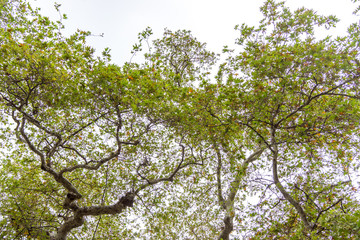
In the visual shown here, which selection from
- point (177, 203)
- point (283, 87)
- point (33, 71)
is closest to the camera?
point (283, 87)

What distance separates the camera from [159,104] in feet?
25.7

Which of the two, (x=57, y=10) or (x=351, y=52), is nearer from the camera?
(x=351, y=52)

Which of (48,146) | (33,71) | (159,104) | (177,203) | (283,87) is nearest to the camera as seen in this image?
(283,87)

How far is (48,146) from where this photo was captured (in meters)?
9.18

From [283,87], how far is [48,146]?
890 cm

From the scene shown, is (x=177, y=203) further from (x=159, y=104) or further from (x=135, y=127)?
(x=159, y=104)

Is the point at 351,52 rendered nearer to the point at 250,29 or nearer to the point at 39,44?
the point at 250,29

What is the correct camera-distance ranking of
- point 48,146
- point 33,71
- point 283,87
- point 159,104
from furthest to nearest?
point 48,146 < point 159,104 < point 33,71 < point 283,87

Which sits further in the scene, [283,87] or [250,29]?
Result: [250,29]

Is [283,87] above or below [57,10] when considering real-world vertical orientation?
below

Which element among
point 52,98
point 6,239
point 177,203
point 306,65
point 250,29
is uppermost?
point 250,29

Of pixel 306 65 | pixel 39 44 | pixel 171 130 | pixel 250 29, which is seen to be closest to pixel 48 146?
pixel 39 44

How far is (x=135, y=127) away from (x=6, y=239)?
600 centimetres

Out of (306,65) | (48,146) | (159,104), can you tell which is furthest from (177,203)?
(306,65)
